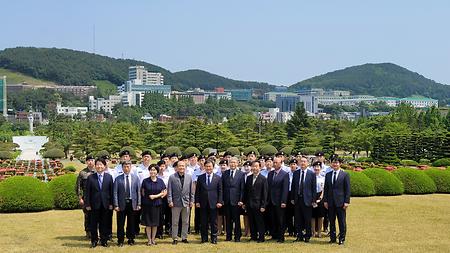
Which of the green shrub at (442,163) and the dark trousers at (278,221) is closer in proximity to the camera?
the dark trousers at (278,221)

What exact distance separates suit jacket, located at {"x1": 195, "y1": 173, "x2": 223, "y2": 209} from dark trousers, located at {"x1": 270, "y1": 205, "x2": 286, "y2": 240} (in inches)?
40.3

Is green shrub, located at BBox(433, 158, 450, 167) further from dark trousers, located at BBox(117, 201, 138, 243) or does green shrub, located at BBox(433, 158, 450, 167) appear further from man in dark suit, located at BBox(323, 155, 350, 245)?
dark trousers, located at BBox(117, 201, 138, 243)

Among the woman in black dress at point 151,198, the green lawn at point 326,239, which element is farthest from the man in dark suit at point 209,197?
the woman in black dress at point 151,198

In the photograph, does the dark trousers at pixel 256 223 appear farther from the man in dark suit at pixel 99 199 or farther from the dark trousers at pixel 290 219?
the man in dark suit at pixel 99 199

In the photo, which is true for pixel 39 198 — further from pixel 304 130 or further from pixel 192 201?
pixel 304 130

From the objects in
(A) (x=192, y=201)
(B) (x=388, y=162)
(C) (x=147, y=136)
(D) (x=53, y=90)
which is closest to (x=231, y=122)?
(C) (x=147, y=136)

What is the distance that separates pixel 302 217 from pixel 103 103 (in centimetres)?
14101

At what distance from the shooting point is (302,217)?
1033cm

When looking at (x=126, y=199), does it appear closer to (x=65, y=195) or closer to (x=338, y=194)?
(x=338, y=194)

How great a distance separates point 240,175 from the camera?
33.6 ft

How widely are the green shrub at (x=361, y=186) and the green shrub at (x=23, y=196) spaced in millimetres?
9063

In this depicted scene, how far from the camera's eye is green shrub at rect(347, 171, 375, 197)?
17281 mm

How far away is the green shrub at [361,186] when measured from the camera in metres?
17.3

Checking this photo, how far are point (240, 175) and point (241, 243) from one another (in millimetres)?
1236
